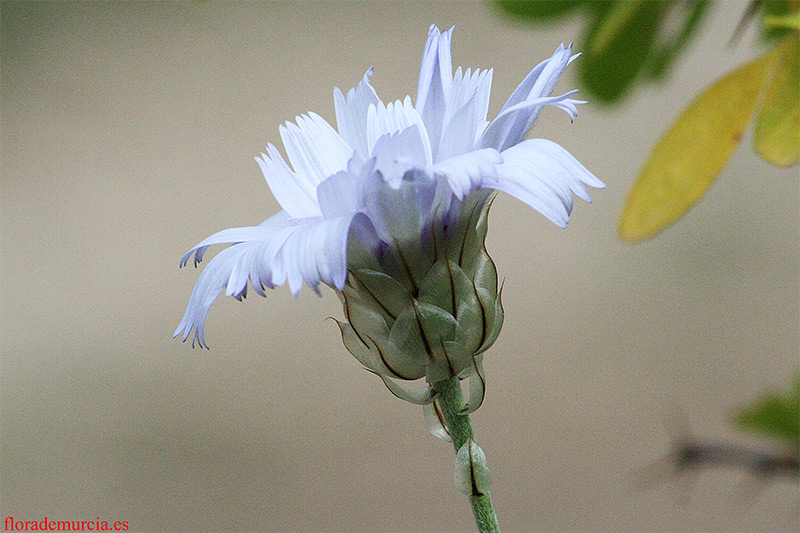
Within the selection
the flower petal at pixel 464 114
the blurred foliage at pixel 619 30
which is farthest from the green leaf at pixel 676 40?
the flower petal at pixel 464 114

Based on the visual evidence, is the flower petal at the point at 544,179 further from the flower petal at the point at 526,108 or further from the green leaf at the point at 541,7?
the green leaf at the point at 541,7

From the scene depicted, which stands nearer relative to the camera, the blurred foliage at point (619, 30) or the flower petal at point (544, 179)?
the flower petal at point (544, 179)

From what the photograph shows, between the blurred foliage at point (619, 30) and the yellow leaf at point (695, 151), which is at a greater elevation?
the blurred foliage at point (619, 30)

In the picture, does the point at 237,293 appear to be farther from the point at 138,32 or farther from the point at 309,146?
the point at 138,32

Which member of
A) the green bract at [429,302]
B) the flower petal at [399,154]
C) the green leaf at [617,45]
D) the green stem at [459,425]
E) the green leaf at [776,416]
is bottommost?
the green leaf at [776,416]

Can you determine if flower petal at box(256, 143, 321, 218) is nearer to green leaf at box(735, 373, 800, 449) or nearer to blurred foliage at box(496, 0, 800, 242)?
blurred foliage at box(496, 0, 800, 242)
